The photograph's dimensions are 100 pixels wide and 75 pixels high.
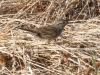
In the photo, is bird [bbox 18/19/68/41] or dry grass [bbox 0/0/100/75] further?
bird [bbox 18/19/68/41]

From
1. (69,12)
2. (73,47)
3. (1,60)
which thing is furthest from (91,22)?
(1,60)

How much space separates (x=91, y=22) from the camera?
16.4ft

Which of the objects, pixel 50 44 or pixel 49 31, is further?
pixel 49 31

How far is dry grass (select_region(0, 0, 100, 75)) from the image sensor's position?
150 inches

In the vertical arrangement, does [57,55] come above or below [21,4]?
below

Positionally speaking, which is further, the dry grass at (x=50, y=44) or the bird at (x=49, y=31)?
the bird at (x=49, y=31)

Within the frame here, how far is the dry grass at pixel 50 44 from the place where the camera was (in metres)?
3.81

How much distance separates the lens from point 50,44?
168 inches

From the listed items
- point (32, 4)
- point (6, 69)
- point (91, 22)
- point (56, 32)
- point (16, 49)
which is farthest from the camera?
point (32, 4)

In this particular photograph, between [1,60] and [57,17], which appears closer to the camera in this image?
[1,60]

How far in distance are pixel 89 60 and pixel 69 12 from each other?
165cm

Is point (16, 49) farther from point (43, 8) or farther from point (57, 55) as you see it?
point (43, 8)

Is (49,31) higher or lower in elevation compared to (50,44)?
higher

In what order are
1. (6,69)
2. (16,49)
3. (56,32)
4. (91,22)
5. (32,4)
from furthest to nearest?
1. (32,4)
2. (91,22)
3. (56,32)
4. (16,49)
5. (6,69)
